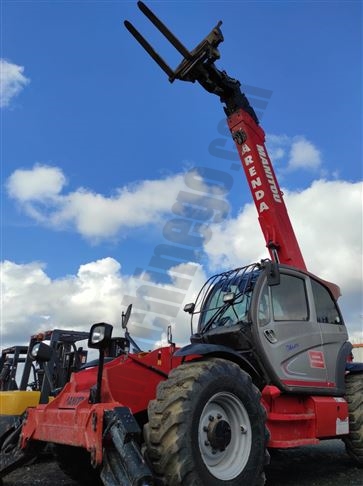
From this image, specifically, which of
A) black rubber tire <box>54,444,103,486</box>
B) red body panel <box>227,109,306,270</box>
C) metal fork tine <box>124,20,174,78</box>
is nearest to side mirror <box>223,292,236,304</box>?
red body panel <box>227,109,306,270</box>

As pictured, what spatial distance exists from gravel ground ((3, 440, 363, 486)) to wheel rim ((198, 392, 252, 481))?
4.46 feet

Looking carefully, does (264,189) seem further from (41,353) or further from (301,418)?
(41,353)

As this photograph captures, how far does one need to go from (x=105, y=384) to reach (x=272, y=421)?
6.32ft

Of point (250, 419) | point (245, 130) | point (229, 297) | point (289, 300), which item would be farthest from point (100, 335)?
point (245, 130)

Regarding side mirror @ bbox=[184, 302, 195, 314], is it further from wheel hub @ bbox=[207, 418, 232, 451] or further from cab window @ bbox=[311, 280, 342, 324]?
wheel hub @ bbox=[207, 418, 232, 451]

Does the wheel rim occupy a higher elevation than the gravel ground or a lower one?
higher

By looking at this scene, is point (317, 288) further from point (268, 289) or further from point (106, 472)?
point (106, 472)

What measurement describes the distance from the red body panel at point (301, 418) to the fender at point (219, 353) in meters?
0.26

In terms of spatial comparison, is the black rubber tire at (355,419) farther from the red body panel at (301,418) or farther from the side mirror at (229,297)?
the side mirror at (229,297)

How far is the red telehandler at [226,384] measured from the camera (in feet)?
13.0

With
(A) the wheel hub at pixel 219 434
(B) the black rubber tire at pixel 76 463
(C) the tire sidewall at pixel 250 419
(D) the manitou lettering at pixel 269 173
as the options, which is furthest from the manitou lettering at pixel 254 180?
(B) the black rubber tire at pixel 76 463

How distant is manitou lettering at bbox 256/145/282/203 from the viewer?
7637 mm

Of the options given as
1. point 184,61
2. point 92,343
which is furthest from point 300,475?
point 184,61

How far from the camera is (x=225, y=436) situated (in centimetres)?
441
